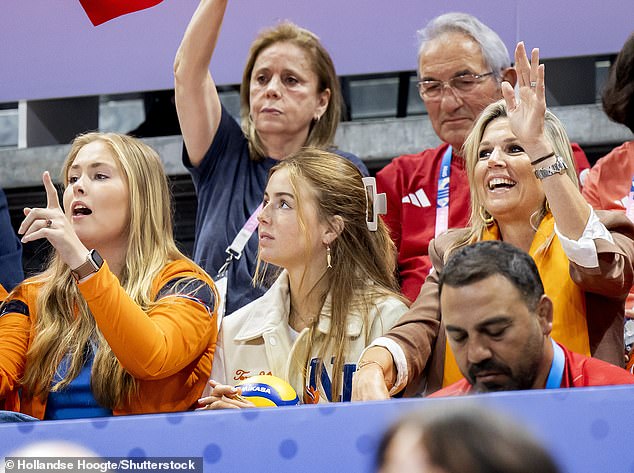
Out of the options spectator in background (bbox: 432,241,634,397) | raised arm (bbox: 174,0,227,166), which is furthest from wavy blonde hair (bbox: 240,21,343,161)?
spectator in background (bbox: 432,241,634,397)

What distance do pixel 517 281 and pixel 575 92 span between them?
226 cm

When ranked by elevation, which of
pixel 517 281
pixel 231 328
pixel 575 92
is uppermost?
pixel 575 92

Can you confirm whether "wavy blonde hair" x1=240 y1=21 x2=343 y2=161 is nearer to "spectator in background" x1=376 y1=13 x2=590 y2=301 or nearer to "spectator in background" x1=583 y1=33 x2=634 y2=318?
"spectator in background" x1=376 y1=13 x2=590 y2=301

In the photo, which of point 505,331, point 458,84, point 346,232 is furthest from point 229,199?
point 505,331

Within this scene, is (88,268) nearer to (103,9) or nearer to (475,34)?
(103,9)

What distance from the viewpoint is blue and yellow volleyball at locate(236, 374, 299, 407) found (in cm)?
235

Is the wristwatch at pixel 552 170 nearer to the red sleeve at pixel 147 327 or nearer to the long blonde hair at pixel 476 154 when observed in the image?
the long blonde hair at pixel 476 154

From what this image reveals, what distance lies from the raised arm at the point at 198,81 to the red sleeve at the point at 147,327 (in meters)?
0.67

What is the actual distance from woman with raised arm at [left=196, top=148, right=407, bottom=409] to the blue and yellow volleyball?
0.71 feet

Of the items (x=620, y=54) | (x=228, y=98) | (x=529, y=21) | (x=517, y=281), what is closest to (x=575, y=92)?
(x=529, y=21)

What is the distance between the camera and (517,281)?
2.12 m

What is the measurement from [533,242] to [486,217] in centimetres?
18

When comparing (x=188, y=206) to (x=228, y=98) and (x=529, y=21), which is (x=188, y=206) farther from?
(x=529, y=21)

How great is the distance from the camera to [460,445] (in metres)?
1.72
